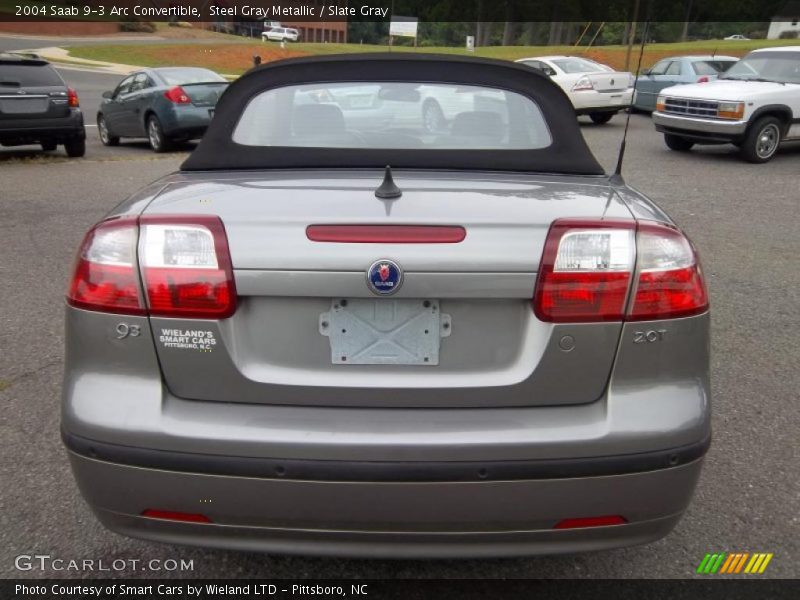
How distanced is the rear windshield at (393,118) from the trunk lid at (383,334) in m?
0.92

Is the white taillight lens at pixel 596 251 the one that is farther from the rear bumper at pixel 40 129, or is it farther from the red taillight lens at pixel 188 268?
the rear bumper at pixel 40 129

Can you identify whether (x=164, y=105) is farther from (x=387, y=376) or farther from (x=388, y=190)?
(x=387, y=376)

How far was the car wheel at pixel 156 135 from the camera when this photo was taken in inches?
528

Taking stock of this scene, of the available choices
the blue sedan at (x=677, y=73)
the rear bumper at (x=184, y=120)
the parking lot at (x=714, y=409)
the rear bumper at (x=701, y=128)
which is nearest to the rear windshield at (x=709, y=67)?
the blue sedan at (x=677, y=73)

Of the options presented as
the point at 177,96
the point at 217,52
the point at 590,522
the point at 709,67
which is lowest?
the point at 217,52

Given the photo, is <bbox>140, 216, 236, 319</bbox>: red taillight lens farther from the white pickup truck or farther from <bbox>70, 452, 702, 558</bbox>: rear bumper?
the white pickup truck

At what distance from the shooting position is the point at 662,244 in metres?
2.12

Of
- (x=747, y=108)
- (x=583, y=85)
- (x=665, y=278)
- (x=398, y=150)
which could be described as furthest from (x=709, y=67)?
(x=665, y=278)

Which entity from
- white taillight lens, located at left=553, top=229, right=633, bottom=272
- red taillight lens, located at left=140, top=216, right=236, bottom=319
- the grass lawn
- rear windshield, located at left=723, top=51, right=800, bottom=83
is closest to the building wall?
the grass lawn

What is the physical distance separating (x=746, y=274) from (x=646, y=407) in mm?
4717

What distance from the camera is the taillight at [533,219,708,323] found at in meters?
1.99

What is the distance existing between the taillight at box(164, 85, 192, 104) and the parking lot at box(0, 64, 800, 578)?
424 cm

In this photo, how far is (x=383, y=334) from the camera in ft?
6.62

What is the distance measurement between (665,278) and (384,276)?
0.81 meters
